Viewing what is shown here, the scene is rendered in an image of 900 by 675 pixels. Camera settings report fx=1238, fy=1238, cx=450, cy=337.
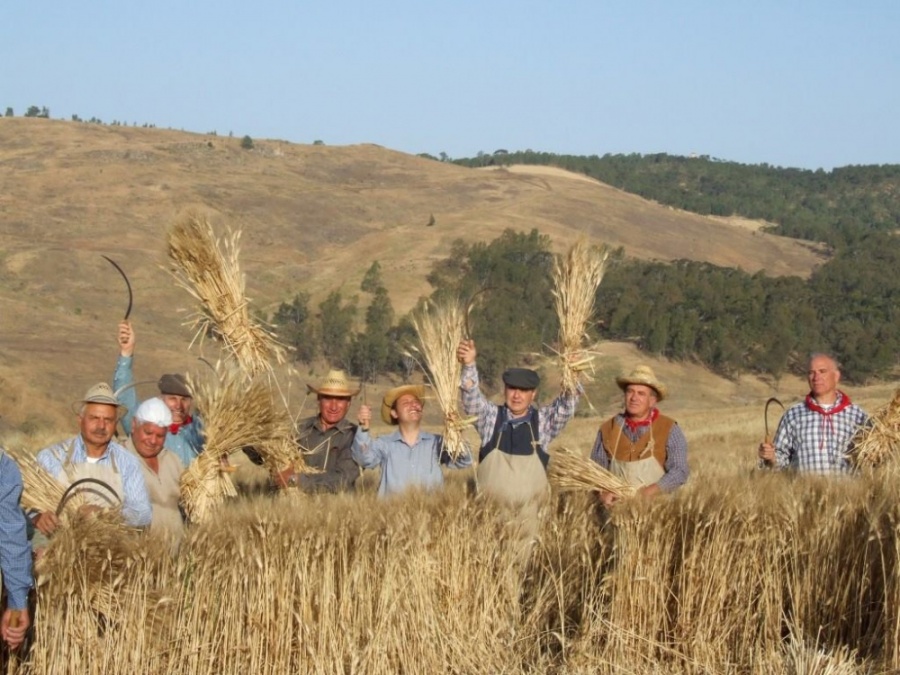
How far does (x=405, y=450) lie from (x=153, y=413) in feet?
4.72

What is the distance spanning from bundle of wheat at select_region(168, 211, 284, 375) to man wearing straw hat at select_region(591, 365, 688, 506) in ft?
5.69

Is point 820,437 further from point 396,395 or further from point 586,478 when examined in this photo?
point 396,395

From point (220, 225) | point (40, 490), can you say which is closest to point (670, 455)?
point (40, 490)

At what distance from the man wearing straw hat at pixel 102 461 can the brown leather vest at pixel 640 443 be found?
2.22m

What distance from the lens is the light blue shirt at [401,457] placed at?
631 cm

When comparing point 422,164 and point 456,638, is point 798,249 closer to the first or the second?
point 422,164

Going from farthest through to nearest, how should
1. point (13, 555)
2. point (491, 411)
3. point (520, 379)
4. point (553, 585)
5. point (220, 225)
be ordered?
point (220, 225) → point (491, 411) → point (520, 379) → point (553, 585) → point (13, 555)

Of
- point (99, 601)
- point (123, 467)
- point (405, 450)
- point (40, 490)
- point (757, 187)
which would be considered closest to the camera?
point (99, 601)

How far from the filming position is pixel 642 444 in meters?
5.86

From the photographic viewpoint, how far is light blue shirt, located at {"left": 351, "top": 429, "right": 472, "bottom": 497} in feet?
20.7

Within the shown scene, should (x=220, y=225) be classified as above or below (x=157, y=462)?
above

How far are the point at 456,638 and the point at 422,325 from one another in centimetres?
179

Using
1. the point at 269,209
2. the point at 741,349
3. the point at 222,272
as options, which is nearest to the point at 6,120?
the point at 269,209

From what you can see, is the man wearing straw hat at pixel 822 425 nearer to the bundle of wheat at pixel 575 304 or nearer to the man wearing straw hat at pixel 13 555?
the bundle of wheat at pixel 575 304
